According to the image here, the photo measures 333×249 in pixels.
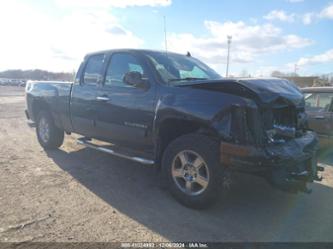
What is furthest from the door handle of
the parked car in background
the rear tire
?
the parked car in background

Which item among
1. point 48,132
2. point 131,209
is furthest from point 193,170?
point 48,132

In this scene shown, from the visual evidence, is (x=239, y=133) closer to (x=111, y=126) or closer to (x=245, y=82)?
(x=245, y=82)

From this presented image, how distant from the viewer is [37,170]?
19.7ft

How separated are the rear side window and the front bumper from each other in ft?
9.58

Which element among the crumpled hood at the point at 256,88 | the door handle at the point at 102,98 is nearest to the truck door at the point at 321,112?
the crumpled hood at the point at 256,88

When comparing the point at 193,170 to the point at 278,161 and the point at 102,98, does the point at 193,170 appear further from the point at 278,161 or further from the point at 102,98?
the point at 102,98

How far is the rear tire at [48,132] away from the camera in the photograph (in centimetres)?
741

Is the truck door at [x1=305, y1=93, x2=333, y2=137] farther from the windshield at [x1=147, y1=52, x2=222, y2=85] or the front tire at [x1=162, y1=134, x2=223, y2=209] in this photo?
the front tire at [x1=162, y1=134, x2=223, y2=209]

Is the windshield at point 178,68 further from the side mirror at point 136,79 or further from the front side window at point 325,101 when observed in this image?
the front side window at point 325,101

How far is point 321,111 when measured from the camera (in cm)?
797

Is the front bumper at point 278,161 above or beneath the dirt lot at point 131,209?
above

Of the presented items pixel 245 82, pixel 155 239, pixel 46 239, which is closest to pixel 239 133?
pixel 245 82

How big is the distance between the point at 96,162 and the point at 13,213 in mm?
2485

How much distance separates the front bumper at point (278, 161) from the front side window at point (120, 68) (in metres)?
2.13
